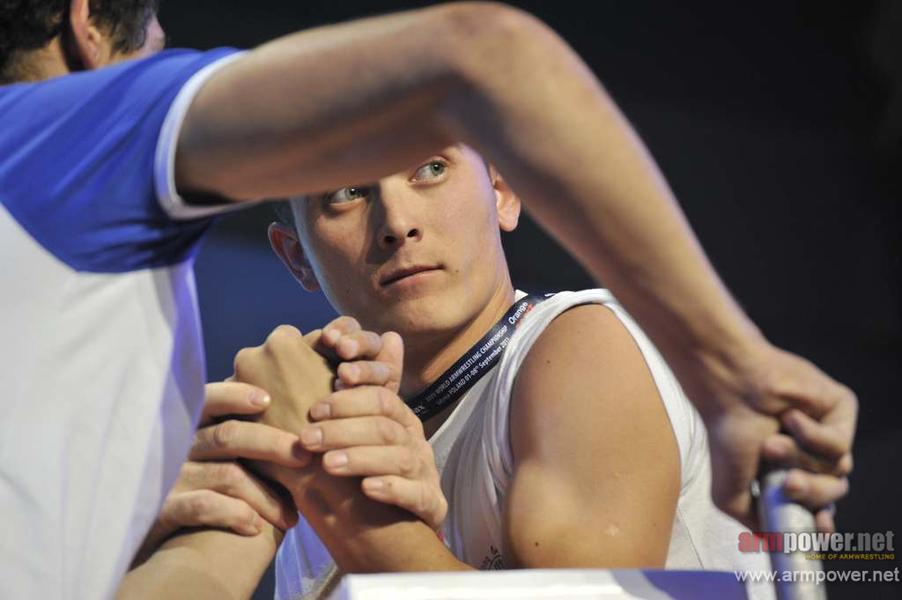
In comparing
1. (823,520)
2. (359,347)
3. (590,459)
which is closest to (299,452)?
(359,347)

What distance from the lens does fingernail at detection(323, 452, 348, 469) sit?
3.62ft

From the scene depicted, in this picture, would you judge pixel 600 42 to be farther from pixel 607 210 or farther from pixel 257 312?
pixel 607 210

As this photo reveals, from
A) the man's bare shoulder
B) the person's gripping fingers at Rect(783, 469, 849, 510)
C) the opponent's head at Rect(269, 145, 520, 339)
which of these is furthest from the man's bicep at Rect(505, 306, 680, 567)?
the person's gripping fingers at Rect(783, 469, 849, 510)

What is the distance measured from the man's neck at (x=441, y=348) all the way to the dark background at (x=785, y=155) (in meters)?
1.06

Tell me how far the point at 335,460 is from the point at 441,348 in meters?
0.60

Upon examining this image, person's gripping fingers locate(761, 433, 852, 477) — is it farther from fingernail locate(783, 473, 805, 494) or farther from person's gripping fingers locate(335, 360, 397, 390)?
person's gripping fingers locate(335, 360, 397, 390)

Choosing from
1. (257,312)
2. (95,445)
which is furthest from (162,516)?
(257,312)

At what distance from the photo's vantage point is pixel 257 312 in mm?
2604

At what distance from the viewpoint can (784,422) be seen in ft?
2.50

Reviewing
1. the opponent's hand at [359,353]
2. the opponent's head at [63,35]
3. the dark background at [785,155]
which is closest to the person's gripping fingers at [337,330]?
the opponent's hand at [359,353]

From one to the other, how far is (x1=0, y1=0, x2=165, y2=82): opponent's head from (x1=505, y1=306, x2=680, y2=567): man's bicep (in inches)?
21.3

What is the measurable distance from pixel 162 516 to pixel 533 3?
1.77 metres

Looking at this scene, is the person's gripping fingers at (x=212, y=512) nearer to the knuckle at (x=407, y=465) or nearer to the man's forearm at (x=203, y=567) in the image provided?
the man's forearm at (x=203, y=567)

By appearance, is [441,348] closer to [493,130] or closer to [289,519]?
[289,519]
